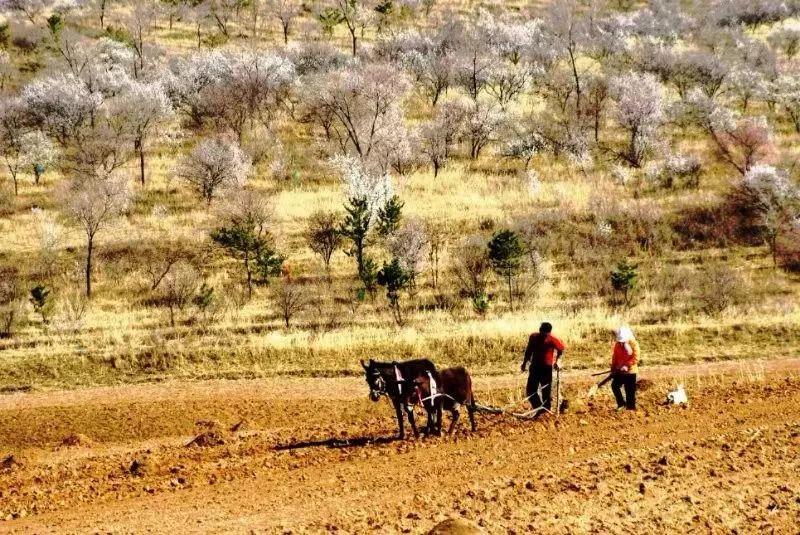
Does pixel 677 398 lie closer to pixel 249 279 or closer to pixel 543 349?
pixel 543 349

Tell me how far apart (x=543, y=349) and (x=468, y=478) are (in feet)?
12.1

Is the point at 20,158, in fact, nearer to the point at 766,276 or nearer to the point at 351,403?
the point at 351,403

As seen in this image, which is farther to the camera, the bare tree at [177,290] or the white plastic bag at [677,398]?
the bare tree at [177,290]

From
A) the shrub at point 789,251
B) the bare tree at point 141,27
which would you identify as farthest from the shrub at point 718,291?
the bare tree at point 141,27

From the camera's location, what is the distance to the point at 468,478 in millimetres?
9477

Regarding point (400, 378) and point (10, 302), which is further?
point (10, 302)

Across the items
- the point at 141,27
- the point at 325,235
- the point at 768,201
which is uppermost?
the point at 141,27

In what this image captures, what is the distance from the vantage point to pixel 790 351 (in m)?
21.8

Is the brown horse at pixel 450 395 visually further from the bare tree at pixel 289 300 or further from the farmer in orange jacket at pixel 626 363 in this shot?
the bare tree at pixel 289 300

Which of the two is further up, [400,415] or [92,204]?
[92,204]

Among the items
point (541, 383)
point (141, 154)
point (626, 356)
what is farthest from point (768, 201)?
point (141, 154)

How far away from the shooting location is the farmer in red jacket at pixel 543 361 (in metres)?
12.4

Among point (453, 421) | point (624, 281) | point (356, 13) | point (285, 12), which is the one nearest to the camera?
point (453, 421)

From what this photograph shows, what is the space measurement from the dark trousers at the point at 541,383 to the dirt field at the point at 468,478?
56 centimetres
